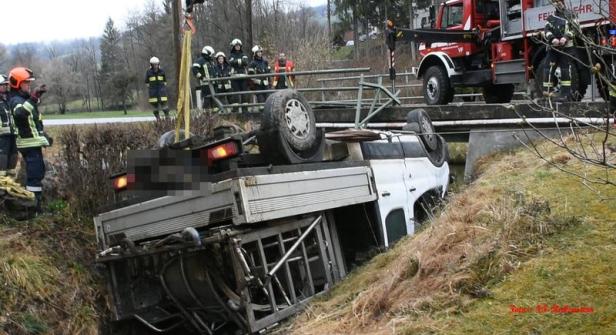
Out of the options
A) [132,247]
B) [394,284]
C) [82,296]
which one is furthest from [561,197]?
[82,296]

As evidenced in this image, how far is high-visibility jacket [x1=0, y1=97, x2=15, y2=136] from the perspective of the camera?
8.06m

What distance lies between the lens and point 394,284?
454cm

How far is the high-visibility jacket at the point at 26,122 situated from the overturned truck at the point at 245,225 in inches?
93.0

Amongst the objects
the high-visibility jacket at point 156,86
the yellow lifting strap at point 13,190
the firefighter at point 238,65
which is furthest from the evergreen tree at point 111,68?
the yellow lifting strap at point 13,190


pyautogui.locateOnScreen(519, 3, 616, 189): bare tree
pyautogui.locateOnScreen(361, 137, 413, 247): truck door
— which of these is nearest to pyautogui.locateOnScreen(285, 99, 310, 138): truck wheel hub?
pyautogui.locateOnScreen(361, 137, 413, 247): truck door

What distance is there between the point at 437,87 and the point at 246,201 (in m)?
9.99

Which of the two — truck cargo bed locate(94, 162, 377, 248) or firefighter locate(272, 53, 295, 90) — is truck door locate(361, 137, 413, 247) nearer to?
truck cargo bed locate(94, 162, 377, 248)

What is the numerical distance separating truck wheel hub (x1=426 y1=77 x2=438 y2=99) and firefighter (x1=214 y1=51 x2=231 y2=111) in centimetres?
423

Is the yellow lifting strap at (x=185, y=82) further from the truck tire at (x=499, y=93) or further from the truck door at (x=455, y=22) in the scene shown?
the truck tire at (x=499, y=93)

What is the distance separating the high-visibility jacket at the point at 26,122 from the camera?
735 centimetres

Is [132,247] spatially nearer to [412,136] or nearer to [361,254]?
[361,254]

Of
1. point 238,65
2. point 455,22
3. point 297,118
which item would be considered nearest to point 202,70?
point 238,65

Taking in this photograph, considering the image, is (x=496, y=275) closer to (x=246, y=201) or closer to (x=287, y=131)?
(x=246, y=201)

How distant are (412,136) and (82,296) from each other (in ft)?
12.0
